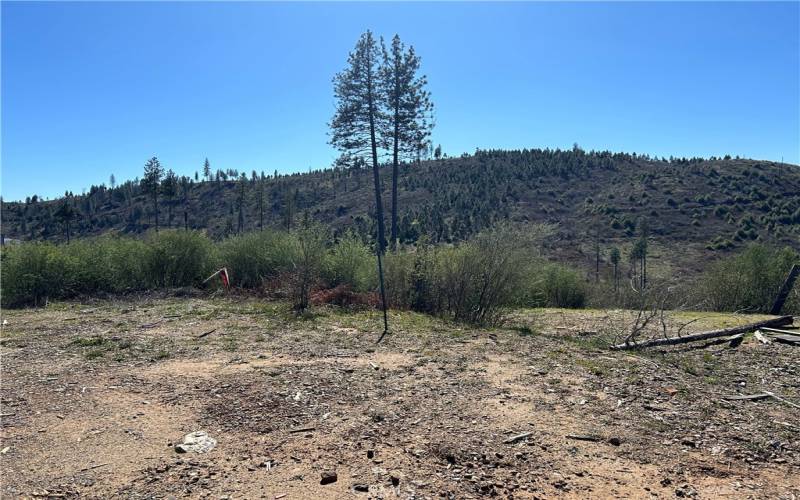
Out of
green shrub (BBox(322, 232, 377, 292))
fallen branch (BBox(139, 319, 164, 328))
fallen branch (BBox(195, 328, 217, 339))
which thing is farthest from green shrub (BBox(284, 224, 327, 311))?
fallen branch (BBox(139, 319, 164, 328))

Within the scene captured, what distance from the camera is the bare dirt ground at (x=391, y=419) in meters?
3.80

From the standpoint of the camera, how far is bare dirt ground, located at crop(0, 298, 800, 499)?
12.5ft

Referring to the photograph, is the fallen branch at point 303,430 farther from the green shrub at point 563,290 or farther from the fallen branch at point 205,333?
the green shrub at point 563,290


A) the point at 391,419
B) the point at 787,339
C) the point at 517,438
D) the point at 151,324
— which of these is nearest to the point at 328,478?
the point at 391,419

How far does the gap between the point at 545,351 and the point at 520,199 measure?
4936 cm

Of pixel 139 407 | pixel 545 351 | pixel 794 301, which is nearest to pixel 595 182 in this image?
pixel 794 301

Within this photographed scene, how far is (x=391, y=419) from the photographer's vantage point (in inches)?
196

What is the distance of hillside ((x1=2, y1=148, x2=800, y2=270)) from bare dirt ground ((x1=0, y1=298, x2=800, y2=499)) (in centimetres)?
2819

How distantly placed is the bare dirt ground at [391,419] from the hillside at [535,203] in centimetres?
2819

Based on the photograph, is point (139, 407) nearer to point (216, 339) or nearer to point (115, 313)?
point (216, 339)

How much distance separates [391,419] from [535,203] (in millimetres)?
53068

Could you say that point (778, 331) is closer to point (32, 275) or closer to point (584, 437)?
point (584, 437)

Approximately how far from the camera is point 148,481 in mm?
3768

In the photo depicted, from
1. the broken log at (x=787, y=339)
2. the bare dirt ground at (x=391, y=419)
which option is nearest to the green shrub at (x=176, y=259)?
the bare dirt ground at (x=391, y=419)
